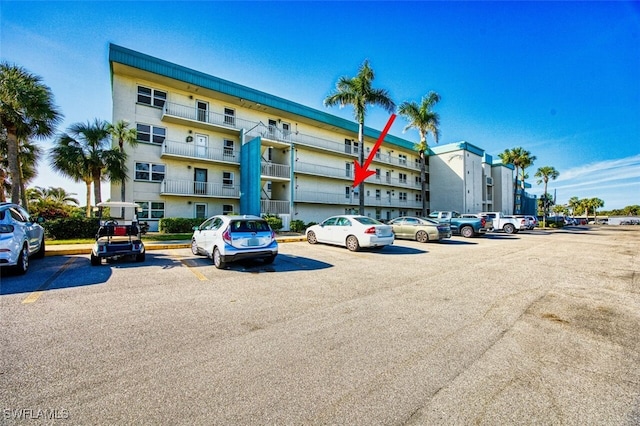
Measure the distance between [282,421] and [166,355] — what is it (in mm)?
1723

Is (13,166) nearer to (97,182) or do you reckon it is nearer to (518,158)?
(97,182)

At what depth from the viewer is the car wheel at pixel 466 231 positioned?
19242 millimetres

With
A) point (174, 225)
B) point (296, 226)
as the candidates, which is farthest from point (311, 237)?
point (174, 225)

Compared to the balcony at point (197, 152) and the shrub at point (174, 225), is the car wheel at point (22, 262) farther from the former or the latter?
the balcony at point (197, 152)

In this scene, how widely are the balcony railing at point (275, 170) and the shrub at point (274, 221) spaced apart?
3511 millimetres

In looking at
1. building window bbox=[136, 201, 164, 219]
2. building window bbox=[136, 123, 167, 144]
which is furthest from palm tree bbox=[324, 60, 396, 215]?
building window bbox=[136, 201, 164, 219]

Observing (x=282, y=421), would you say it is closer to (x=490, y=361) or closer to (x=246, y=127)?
(x=490, y=361)

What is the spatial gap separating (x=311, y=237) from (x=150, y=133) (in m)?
14.1

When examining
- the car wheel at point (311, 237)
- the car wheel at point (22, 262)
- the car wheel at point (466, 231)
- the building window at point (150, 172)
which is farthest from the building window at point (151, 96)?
the car wheel at point (466, 231)

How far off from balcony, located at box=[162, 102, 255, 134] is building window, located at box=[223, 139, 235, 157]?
0.87 meters

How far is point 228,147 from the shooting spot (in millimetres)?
22547

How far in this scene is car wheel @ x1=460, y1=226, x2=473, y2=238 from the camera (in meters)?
19.2

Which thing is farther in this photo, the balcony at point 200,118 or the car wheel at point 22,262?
the balcony at point 200,118

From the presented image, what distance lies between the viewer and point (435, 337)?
3.64 meters
